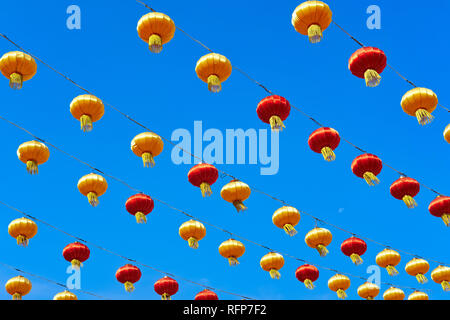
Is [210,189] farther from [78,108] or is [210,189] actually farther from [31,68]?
[31,68]

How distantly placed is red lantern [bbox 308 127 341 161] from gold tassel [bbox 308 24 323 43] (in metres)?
1.91

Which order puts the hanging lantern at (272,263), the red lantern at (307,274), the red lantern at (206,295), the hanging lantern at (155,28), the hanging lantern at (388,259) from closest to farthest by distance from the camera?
1. the hanging lantern at (155,28)
2. the red lantern at (206,295)
3. the hanging lantern at (272,263)
4. the red lantern at (307,274)
5. the hanging lantern at (388,259)

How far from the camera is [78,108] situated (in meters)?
8.55

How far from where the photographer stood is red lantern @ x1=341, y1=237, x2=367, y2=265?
11.4m

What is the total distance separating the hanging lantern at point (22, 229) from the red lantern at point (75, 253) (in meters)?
0.72

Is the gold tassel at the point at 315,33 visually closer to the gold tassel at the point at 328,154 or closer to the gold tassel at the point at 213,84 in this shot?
the gold tassel at the point at 213,84

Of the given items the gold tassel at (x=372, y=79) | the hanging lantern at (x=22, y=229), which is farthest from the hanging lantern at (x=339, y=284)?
the hanging lantern at (x=22, y=229)

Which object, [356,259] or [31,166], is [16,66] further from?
Answer: [356,259]

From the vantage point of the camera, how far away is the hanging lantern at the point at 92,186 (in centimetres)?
955

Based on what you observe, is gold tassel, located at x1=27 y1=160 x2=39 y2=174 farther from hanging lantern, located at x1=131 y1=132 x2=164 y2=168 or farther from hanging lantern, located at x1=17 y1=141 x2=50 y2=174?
hanging lantern, located at x1=131 y1=132 x2=164 y2=168

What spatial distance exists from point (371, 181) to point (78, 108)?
16.7 ft

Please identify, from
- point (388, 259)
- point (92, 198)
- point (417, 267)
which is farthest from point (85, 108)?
point (417, 267)

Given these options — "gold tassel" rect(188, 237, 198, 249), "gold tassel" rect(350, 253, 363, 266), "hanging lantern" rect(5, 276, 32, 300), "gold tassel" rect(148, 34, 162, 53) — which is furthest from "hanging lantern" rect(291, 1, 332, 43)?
"hanging lantern" rect(5, 276, 32, 300)
